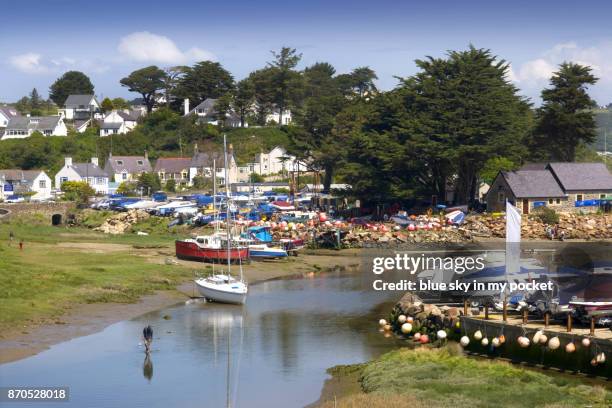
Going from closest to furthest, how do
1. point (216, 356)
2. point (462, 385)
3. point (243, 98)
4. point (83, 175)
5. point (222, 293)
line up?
point (462, 385)
point (216, 356)
point (222, 293)
point (83, 175)
point (243, 98)

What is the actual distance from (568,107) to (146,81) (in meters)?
84.9

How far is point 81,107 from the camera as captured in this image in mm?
180000

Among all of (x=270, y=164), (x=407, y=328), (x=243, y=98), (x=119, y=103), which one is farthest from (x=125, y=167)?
(x=407, y=328)

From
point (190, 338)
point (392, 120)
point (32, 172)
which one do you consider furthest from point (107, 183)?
point (190, 338)

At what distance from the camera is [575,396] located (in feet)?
106

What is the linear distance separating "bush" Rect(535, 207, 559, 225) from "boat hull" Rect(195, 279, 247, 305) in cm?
→ 4206

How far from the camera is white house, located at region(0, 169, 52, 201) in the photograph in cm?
12659

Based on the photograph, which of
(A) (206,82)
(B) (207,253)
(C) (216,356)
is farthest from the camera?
(A) (206,82)

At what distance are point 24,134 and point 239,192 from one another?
5410 cm

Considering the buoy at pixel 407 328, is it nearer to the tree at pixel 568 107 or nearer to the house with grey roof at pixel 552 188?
the house with grey roof at pixel 552 188

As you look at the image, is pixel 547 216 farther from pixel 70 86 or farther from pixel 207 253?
pixel 70 86

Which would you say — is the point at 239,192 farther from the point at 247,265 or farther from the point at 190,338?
the point at 190,338

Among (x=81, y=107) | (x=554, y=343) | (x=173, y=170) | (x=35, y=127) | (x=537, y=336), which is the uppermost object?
(x=81, y=107)

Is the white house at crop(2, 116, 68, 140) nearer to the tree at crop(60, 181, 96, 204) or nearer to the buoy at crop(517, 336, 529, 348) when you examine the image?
the tree at crop(60, 181, 96, 204)
